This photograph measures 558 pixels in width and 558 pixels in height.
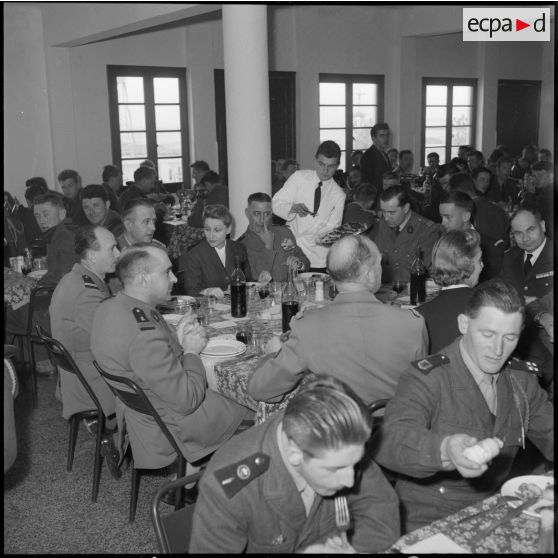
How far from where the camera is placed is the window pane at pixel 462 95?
513 inches

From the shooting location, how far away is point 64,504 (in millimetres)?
3314

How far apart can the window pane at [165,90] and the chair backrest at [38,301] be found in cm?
636

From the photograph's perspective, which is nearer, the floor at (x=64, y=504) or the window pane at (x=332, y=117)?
the floor at (x=64, y=504)

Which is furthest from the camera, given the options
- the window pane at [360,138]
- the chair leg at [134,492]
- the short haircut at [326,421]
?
the window pane at [360,138]

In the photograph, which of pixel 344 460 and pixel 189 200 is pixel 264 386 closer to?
pixel 344 460

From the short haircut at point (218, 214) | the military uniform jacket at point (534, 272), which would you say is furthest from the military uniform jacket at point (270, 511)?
the short haircut at point (218, 214)

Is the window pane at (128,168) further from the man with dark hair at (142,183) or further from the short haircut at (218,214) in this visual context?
the short haircut at (218,214)

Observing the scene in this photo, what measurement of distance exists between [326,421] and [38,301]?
3471mm

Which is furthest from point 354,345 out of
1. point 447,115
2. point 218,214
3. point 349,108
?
point 447,115

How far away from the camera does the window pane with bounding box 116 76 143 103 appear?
986cm

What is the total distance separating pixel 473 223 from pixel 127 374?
118 inches

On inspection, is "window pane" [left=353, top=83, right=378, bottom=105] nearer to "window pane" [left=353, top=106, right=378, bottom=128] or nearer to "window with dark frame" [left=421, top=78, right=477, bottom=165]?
"window pane" [left=353, top=106, right=378, bottom=128]

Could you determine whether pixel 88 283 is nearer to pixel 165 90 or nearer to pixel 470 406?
pixel 470 406

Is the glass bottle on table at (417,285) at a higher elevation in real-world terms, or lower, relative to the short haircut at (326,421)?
lower
